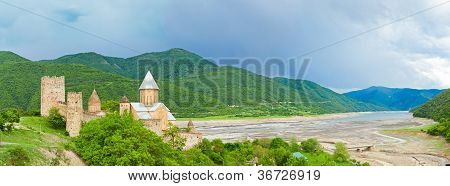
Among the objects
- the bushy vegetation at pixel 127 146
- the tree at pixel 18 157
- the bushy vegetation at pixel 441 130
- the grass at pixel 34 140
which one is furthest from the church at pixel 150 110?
the bushy vegetation at pixel 441 130

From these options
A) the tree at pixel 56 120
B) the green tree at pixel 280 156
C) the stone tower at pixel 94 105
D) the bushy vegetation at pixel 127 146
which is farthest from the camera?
the stone tower at pixel 94 105

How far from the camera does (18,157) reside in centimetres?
1557

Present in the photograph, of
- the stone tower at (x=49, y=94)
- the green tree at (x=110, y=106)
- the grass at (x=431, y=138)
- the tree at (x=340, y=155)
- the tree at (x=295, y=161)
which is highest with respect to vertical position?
the stone tower at (x=49, y=94)

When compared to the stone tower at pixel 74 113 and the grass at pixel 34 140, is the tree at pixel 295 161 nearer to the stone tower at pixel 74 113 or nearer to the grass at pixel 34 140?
the stone tower at pixel 74 113

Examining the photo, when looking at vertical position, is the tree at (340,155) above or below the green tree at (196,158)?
below

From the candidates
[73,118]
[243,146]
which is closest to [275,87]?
[243,146]

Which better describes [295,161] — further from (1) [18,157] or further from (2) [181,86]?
(2) [181,86]

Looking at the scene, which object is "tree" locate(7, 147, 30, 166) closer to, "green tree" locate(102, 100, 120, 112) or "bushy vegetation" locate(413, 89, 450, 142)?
"green tree" locate(102, 100, 120, 112)

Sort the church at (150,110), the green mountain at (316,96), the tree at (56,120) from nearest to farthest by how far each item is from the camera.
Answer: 1. the church at (150,110)
2. the tree at (56,120)
3. the green mountain at (316,96)

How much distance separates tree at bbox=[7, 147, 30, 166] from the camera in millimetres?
15131

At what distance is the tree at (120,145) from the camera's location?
19.3 metres

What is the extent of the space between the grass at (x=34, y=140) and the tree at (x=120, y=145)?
3.90ft

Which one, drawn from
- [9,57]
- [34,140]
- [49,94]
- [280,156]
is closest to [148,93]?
[49,94]

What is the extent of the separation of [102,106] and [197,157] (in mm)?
12542
